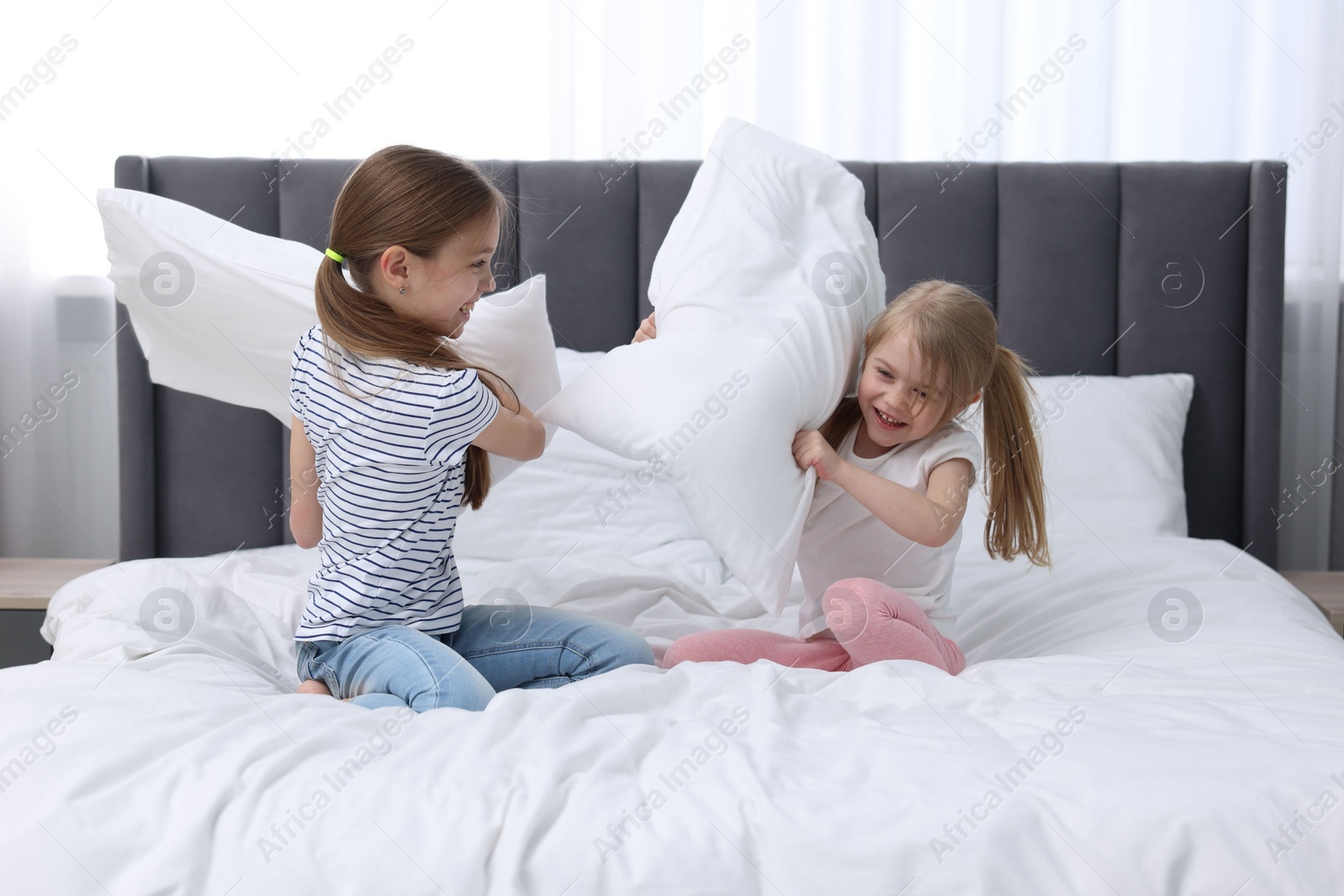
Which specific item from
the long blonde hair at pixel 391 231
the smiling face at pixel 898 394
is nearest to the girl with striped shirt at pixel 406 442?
the long blonde hair at pixel 391 231

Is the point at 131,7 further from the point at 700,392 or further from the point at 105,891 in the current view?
the point at 105,891

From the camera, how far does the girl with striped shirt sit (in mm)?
1033

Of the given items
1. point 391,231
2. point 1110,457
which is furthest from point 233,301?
point 1110,457

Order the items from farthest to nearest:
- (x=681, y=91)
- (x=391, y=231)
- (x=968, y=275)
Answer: (x=681, y=91) → (x=968, y=275) → (x=391, y=231)

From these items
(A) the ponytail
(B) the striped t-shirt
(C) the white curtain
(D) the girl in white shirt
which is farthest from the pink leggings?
(C) the white curtain

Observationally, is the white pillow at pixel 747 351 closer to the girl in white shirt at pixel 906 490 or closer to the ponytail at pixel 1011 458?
the girl in white shirt at pixel 906 490

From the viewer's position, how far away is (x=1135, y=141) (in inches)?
78.7

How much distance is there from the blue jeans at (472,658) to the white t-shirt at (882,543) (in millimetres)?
271

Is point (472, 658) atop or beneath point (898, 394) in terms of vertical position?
beneath

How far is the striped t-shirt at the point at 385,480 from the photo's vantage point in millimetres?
1042

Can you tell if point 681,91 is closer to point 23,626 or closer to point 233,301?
point 233,301

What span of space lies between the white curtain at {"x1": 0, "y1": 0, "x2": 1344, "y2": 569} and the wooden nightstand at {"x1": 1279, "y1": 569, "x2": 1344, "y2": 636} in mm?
194

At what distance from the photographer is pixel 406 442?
1.05 m

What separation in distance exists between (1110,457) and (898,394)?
0.76 metres
